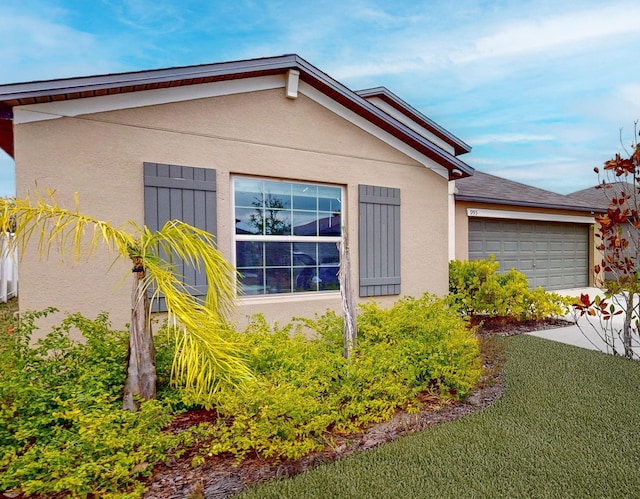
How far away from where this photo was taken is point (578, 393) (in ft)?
12.2

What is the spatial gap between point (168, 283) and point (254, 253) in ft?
7.58

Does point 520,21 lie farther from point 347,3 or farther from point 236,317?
point 236,317

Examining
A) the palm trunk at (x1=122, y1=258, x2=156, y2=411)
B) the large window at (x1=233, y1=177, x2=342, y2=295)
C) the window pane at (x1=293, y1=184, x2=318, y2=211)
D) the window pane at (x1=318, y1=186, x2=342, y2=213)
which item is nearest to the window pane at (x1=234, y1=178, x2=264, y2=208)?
the large window at (x1=233, y1=177, x2=342, y2=295)

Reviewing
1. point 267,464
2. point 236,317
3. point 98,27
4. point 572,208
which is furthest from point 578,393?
point 98,27

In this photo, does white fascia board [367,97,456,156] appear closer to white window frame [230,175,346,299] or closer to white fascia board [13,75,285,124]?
white window frame [230,175,346,299]

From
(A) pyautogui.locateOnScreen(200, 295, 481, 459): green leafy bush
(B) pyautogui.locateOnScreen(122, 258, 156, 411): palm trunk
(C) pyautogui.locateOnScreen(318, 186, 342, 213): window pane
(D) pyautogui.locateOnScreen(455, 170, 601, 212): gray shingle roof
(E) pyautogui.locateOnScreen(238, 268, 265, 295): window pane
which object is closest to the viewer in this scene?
(A) pyautogui.locateOnScreen(200, 295, 481, 459): green leafy bush

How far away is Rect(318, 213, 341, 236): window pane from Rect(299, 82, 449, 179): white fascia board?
156 centimetres

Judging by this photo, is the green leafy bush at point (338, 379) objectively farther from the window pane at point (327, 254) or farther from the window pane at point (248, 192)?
the window pane at point (248, 192)

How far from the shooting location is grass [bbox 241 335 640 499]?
2.27 m

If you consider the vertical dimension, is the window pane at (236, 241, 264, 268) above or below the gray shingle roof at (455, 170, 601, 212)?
below

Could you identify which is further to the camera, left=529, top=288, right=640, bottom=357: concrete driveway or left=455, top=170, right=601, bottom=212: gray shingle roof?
left=455, top=170, right=601, bottom=212: gray shingle roof

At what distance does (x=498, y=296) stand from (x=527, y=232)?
466 centimetres

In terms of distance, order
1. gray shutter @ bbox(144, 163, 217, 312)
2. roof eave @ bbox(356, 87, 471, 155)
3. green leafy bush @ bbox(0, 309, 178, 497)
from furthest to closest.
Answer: roof eave @ bbox(356, 87, 471, 155)
gray shutter @ bbox(144, 163, 217, 312)
green leafy bush @ bbox(0, 309, 178, 497)

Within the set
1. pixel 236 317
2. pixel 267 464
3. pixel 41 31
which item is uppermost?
pixel 41 31
